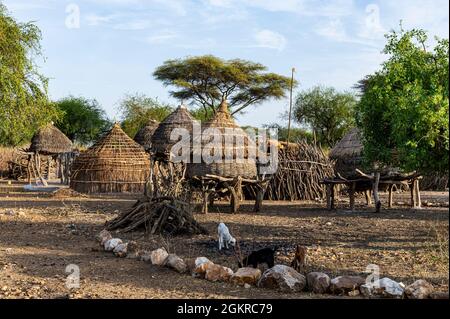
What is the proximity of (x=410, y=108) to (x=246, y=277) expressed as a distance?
133 inches

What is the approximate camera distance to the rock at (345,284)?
636 cm

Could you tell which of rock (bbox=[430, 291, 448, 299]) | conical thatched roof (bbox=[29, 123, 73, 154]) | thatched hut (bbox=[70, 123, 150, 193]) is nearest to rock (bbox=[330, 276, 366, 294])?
rock (bbox=[430, 291, 448, 299])

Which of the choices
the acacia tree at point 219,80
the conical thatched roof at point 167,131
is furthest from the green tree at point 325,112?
the conical thatched roof at point 167,131

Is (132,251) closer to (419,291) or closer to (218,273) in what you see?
(218,273)

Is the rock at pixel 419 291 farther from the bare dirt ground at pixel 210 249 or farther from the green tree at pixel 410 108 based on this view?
the green tree at pixel 410 108

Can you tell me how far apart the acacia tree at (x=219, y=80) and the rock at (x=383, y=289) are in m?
32.5

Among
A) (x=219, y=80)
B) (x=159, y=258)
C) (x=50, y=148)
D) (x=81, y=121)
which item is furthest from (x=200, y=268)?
(x=81, y=121)

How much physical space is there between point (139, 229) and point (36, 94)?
26.3 ft

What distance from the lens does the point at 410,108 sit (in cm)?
834

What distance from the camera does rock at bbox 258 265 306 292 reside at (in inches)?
259

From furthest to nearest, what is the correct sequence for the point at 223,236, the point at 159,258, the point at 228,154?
the point at 228,154, the point at 223,236, the point at 159,258
